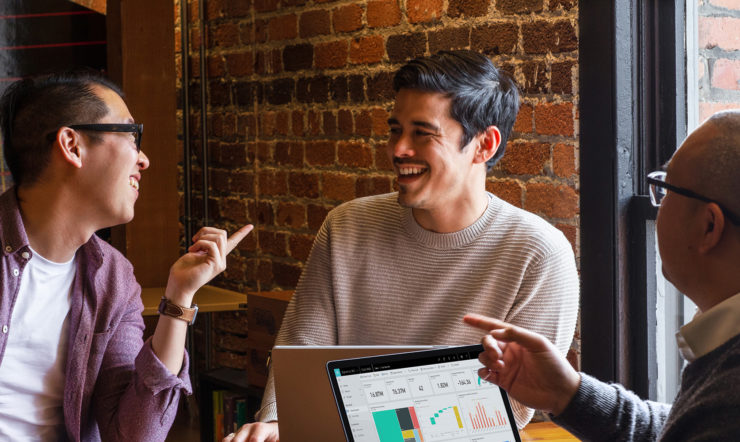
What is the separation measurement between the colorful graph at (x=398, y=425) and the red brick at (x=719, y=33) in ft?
4.31

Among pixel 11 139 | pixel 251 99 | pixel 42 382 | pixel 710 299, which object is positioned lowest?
pixel 42 382

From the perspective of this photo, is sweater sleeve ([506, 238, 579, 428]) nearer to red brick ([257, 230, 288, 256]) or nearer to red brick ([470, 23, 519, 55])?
red brick ([470, 23, 519, 55])

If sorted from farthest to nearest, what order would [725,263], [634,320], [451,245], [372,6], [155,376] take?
1. [372,6]
2. [634,320]
3. [451,245]
4. [155,376]
5. [725,263]

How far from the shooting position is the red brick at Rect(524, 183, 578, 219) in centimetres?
226

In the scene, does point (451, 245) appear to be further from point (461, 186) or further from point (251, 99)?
point (251, 99)

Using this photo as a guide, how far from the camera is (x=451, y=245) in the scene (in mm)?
2000

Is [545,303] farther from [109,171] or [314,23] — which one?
[314,23]

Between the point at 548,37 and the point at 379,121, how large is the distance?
0.75 metres

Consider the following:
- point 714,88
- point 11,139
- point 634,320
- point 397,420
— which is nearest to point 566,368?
point 397,420

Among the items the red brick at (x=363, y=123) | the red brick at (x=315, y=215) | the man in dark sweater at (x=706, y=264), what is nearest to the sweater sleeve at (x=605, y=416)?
the man in dark sweater at (x=706, y=264)

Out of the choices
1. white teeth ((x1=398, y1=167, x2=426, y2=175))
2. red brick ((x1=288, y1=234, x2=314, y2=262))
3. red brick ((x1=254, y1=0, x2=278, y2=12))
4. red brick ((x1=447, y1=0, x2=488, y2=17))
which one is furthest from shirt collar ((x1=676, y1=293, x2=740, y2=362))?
red brick ((x1=254, y1=0, x2=278, y2=12))

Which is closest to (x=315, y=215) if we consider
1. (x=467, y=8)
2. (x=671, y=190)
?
(x=467, y=8)

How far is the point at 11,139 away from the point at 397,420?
1.10m

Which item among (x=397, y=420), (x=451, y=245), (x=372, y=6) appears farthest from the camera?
(x=372, y=6)
